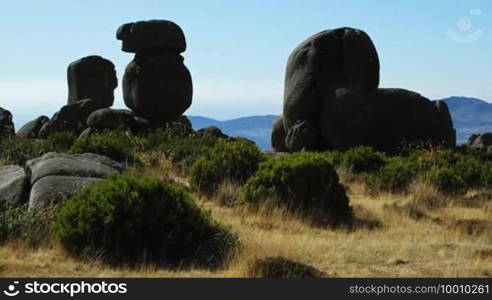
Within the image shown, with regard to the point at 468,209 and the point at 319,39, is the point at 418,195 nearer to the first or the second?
the point at 468,209

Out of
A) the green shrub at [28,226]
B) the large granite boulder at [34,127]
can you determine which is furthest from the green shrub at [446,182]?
the large granite boulder at [34,127]

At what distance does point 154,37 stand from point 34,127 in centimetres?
1021

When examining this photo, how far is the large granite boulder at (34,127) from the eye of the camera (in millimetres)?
41469

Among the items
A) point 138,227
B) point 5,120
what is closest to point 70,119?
point 5,120

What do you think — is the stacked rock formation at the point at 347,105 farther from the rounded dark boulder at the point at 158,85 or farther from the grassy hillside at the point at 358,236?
the rounded dark boulder at the point at 158,85

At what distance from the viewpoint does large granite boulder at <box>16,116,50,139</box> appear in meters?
41.5

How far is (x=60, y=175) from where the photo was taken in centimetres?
1252

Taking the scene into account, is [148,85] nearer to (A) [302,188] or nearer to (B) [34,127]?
(B) [34,127]

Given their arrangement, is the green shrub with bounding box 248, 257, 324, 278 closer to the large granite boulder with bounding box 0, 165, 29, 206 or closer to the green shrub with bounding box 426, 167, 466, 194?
the large granite boulder with bounding box 0, 165, 29, 206

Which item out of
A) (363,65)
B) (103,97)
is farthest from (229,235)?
(103,97)

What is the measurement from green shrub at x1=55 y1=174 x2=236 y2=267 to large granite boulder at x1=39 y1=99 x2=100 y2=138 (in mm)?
28401

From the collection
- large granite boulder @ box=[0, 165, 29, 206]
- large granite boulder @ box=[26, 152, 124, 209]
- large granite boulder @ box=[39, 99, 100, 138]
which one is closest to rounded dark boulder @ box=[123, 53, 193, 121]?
large granite boulder @ box=[39, 99, 100, 138]

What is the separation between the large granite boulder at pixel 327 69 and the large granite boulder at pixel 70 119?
1382cm

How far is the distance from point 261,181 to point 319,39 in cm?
1605
